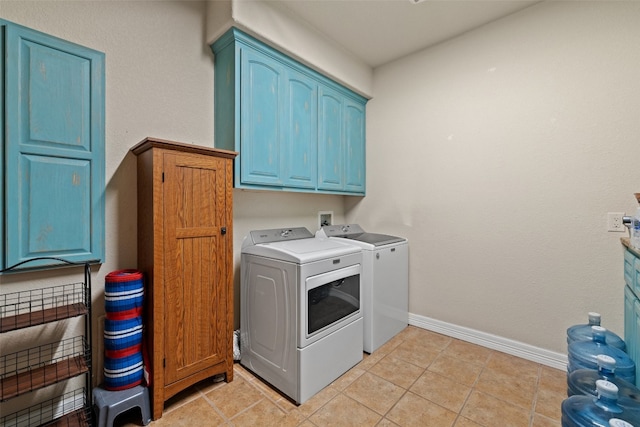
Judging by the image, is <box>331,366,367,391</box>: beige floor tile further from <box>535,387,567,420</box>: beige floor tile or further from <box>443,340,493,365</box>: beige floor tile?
<box>535,387,567,420</box>: beige floor tile

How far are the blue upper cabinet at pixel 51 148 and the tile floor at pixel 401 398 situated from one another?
1082mm

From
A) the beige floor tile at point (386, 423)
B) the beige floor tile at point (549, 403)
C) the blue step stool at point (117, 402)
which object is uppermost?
the blue step stool at point (117, 402)

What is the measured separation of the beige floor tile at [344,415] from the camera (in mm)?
1480

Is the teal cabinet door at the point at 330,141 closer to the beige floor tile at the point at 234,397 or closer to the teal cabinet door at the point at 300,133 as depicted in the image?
the teal cabinet door at the point at 300,133

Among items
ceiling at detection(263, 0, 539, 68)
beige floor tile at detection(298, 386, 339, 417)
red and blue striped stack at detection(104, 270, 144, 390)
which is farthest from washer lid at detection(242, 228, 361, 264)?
ceiling at detection(263, 0, 539, 68)

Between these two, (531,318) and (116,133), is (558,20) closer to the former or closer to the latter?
(531,318)

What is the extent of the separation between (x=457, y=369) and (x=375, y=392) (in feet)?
2.30

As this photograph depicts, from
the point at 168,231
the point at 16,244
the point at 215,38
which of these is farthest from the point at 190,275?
the point at 215,38

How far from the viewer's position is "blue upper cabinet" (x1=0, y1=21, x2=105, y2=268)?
135cm

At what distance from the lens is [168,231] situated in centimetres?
151

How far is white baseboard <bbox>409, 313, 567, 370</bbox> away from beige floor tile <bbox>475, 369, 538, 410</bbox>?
0.94 feet

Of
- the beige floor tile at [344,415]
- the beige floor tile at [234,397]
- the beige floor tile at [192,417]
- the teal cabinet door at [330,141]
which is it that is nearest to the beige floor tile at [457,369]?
the beige floor tile at [344,415]

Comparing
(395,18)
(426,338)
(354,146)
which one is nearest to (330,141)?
(354,146)

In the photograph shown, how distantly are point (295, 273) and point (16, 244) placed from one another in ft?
4.67
